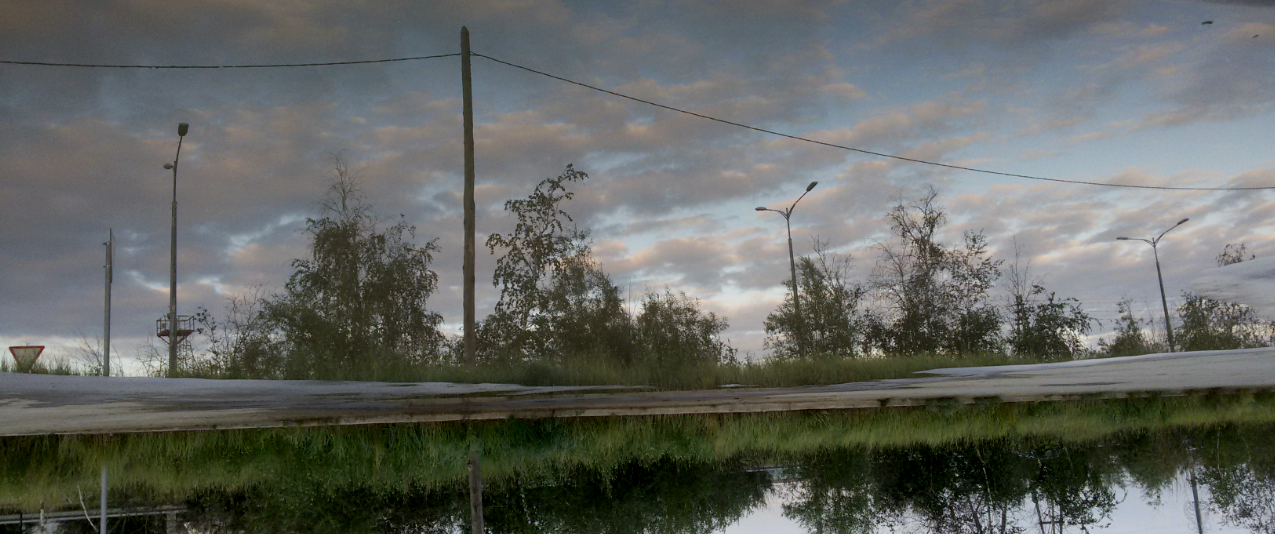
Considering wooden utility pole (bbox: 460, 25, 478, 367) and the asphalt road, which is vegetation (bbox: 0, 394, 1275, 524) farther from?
wooden utility pole (bbox: 460, 25, 478, 367)

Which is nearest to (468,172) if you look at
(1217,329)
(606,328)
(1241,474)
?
(606,328)

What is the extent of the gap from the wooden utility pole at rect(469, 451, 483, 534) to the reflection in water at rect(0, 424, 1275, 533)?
0.15 ft

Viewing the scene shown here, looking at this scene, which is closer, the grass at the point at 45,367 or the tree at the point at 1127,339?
the grass at the point at 45,367

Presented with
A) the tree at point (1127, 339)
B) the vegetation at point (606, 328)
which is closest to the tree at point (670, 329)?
the vegetation at point (606, 328)

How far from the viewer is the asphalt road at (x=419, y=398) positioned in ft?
9.07

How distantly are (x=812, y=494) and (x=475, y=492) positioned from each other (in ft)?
5.85

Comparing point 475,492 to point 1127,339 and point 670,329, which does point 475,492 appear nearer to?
point 670,329

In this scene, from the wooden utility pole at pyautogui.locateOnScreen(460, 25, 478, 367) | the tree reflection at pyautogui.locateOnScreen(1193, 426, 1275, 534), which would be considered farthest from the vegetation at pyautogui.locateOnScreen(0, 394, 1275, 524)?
the wooden utility pole at pyautogui.locateOnScreen(460, 25, 478, 367)

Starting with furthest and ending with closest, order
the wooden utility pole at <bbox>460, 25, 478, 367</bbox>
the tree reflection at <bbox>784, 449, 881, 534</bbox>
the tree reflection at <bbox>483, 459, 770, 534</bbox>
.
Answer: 1. the wooden utility pole at <bbox>460, 25, 478, 367</bbox>
2. the tree reflection at <bbox>784, 449, 881, 534</bbox>
3. the tree reflection at <bbox>483, 459, 770, 534</bbox>

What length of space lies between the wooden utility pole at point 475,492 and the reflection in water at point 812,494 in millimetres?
45

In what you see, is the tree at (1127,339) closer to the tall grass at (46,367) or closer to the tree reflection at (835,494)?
the tree reflection at (835,494)

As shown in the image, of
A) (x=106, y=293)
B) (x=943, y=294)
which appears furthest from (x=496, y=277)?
(x=943, y=294)

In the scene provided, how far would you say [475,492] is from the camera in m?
3.37

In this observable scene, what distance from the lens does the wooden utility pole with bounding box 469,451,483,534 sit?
3334 millimetres
